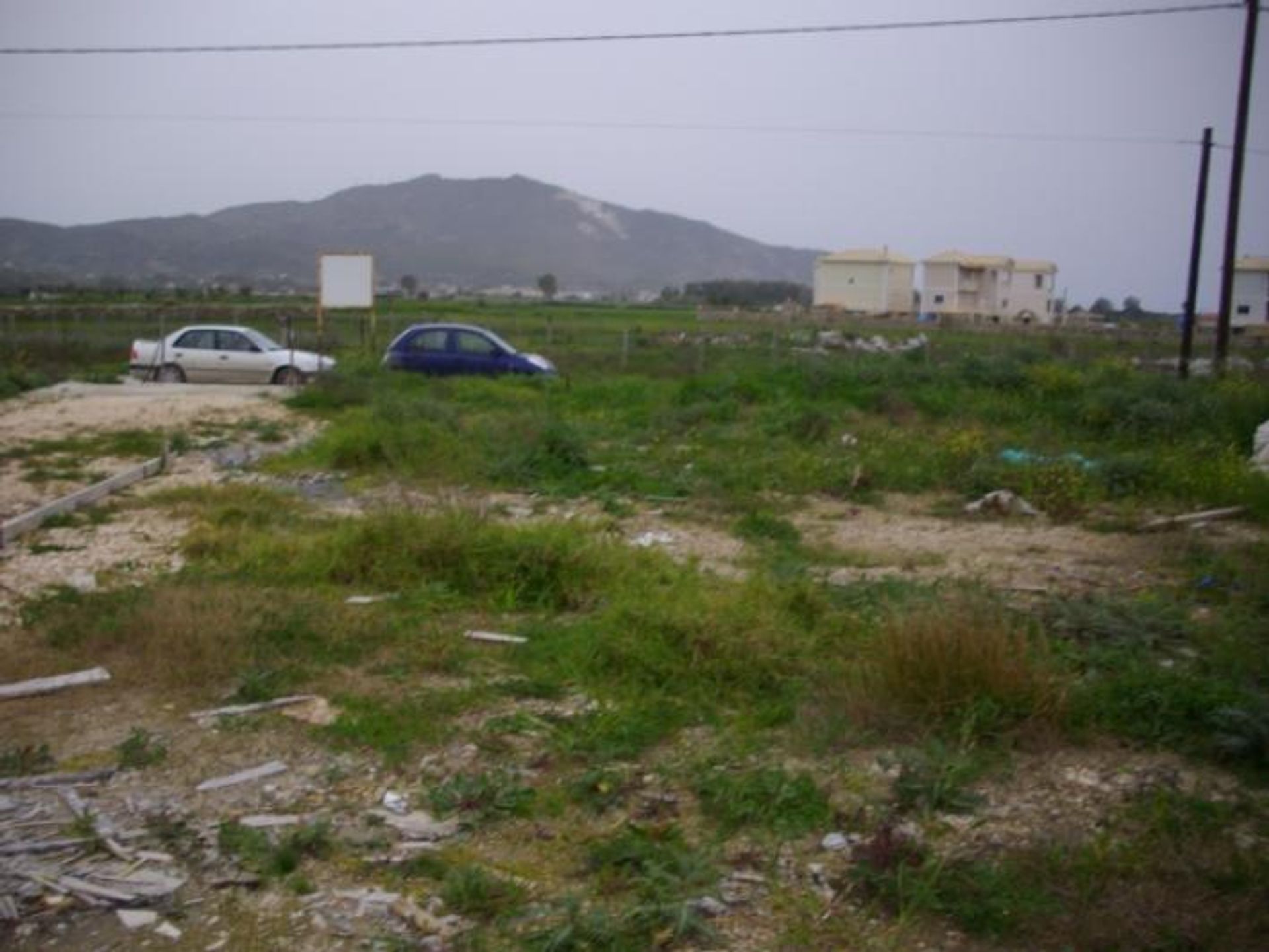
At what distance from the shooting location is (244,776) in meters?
5.31

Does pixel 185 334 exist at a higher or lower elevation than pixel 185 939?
higher

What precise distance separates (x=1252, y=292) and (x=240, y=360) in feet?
184

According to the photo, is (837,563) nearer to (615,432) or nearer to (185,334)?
(615,432)

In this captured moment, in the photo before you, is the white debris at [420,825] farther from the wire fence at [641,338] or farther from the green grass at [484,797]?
the wire fence at [641,338]

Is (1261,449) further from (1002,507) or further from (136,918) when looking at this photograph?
(136,918)

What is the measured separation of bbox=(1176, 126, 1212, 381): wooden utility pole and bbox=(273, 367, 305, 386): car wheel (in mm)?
17676

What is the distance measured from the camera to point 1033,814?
488 cm

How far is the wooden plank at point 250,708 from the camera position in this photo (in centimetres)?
602

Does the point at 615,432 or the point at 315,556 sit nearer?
→ the point at 315,556

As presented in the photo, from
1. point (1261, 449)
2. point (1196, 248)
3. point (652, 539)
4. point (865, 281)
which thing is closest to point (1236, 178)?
point (1196, 248)

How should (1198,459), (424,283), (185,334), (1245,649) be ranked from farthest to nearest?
(424,283) < (185,334) < (1198,459) < (1245,649)

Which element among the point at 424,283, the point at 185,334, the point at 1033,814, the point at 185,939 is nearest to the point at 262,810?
the point at 185,939

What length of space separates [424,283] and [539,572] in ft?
419

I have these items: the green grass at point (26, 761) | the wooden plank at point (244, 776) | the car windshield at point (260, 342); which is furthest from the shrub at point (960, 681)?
the car windshield at point (260, 342)
